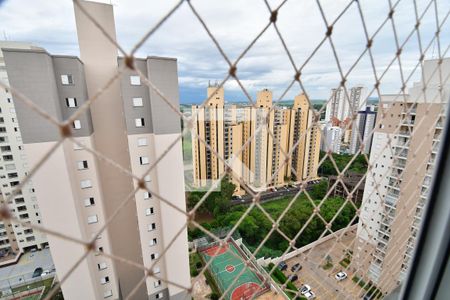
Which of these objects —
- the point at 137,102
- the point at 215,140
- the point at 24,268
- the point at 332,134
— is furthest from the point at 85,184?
the point at 332,134

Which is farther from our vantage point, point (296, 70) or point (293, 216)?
point (293, 216)

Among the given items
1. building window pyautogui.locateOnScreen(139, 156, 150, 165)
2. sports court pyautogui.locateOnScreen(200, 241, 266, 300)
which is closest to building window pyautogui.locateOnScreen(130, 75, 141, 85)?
building window pyautogui.locateOnScreen(139, 156, 150, 165)

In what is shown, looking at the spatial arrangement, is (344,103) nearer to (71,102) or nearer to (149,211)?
(149,211)

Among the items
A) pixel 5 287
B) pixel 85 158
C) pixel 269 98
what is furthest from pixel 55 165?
pixel 269 98

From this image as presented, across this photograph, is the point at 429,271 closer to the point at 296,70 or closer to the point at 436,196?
the point at 436,196

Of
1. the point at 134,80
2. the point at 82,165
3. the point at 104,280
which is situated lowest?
the point at 104,280

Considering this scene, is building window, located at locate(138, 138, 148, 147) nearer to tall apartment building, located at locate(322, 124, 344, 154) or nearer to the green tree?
tall apartment building, located at locate(322, 124, 344, 154)
